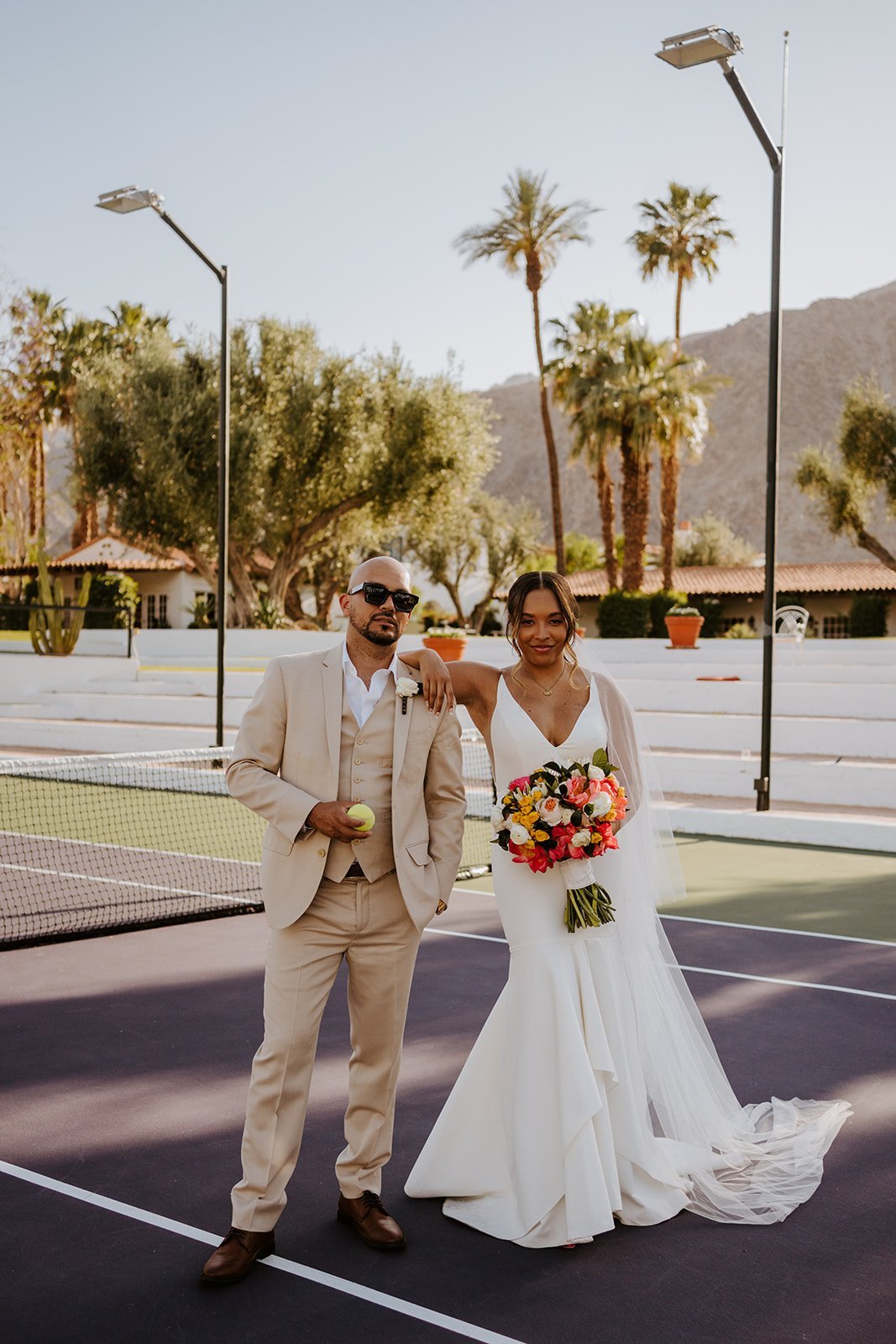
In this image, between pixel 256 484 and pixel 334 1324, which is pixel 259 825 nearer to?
pixel 334 1324

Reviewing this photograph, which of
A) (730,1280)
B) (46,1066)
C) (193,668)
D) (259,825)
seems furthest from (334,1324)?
(193,668)

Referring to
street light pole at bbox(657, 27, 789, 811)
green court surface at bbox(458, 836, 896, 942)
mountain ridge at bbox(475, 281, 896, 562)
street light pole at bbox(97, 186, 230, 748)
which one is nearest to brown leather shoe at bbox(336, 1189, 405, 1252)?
green court surface at bbox(458, 836, 896, 942)

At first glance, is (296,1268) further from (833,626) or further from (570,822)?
(833,626)

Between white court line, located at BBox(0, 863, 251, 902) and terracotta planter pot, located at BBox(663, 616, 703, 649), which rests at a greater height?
A: terracotta planter pot, located at BBox(663, 616, 703, 649)

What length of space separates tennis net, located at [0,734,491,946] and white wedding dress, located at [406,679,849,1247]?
5.05 m

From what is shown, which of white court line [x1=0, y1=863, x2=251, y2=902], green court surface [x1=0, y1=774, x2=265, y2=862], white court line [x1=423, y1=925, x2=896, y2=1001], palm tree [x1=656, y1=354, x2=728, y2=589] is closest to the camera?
white court line [x1=423, y1=925, x2=896, y2=1001]

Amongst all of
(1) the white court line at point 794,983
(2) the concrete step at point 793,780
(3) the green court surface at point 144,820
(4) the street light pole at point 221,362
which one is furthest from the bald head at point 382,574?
(4) the street light pole at point 221,362

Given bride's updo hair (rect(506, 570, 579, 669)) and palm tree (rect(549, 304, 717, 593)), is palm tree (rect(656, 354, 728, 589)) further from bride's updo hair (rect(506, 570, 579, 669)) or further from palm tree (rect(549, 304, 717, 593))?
bride's updo hair (rect(506, 570, 579, 669))

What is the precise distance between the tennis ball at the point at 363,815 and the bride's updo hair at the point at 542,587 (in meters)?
0.91

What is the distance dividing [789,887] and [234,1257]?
8.34 m

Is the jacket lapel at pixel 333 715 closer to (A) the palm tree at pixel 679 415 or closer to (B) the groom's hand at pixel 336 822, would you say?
(B) the groom's hand at pixel 336 822

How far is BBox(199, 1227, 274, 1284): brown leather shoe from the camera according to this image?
4.00 metres

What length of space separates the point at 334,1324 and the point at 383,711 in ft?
6.02

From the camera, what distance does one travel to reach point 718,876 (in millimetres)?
12039
